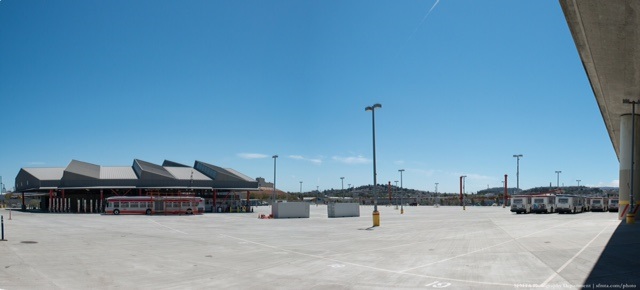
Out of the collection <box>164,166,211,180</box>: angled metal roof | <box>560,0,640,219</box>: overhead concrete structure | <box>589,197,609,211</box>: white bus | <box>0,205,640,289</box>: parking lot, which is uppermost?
<box>560,0,640,219</box>: overhead concrete structure

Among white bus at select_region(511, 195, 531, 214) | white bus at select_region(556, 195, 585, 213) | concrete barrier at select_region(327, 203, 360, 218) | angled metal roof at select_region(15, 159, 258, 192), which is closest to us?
concrete barrier at select_region(327, 203, 360, 218)

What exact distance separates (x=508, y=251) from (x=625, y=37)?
11750 mm

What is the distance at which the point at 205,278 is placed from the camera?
13.2m

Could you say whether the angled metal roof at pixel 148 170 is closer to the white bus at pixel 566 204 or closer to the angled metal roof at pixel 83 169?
the angled metal roof at pixel 83 169

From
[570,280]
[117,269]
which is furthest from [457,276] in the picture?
[117,269]

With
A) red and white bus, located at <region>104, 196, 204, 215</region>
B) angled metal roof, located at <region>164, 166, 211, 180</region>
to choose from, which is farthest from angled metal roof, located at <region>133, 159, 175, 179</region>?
red and white bus, located at <region>104, 196, 204, 215</region>

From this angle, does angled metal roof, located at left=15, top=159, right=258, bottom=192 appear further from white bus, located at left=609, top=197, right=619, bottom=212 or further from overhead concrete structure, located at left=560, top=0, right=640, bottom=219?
overhead concrete structure, located at left=560, top=0, right=640, bottom=219

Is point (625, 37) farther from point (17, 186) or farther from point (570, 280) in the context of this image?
point (17, 186)

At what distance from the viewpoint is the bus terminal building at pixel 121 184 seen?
73250mm

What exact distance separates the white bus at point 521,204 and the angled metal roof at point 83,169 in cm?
5989

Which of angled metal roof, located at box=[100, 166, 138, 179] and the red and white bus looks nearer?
the red and white bus

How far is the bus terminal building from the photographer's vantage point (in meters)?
73.2

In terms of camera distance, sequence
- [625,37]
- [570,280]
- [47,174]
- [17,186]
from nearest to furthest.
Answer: [570,280] < [625,37] < [47,174] < [17,186]

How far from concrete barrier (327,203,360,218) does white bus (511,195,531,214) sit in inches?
789
